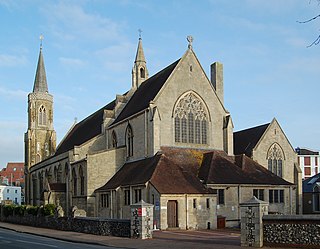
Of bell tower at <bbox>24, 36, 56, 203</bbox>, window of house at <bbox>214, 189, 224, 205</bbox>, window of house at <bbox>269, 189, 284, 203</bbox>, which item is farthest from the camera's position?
bell tower at <bbox>24, 36, 56, 203</bbox>

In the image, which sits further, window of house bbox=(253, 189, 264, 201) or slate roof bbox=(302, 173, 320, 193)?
slate roof bbox=(302, 173, 320, 193)

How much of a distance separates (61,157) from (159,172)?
21.1 m

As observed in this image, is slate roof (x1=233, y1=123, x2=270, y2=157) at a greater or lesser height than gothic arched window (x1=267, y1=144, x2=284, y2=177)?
greater

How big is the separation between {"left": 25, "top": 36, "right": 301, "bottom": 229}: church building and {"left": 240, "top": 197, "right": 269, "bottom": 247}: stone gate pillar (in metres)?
12.1

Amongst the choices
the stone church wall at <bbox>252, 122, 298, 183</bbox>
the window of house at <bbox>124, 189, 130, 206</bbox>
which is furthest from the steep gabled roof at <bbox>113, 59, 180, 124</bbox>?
the stone church wall at <bbox>252, 122, 298, 183</bbox>

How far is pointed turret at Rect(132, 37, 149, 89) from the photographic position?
2131 inches

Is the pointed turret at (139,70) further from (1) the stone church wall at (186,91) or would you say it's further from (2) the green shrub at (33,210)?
(2) the green shrub at (33,210)

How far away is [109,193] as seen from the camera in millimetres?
40531

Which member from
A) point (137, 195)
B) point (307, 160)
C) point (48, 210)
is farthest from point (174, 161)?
point (307, 160)

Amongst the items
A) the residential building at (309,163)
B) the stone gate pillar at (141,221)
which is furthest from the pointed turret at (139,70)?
the residential building at (309,163)

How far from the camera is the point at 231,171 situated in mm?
39562

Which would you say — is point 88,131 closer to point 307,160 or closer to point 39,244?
point 39,244

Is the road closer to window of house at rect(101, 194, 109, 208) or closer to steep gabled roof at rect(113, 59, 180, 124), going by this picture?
window of house at rect(101, 194, 109, 208)

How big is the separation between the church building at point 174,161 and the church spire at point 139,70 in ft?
0.39
